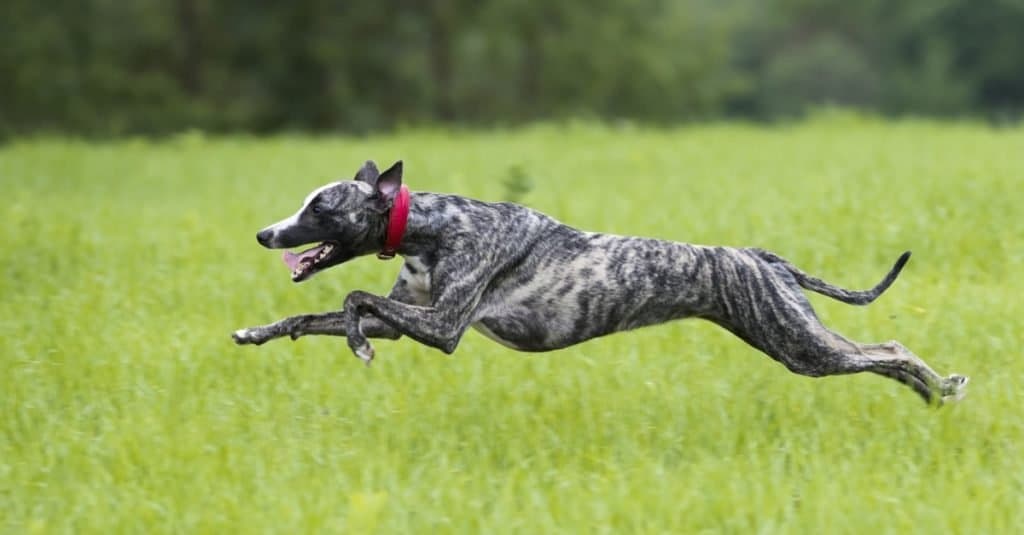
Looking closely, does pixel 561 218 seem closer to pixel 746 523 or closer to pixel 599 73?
pixel 746 523

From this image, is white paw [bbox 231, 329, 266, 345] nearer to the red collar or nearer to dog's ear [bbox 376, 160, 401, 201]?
the red collar

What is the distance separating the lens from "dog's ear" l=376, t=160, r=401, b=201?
234 inches

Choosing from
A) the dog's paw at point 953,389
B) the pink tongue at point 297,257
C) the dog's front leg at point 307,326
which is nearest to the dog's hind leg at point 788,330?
the dog's paw at point 953,389

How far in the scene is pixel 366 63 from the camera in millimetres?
38469

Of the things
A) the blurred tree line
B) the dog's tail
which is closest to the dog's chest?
the dog's tail

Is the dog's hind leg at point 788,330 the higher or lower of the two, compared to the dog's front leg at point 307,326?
higher

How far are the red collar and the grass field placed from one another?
899 millimetres

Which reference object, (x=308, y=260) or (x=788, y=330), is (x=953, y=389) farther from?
(x=308, y=260)

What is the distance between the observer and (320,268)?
605 cm

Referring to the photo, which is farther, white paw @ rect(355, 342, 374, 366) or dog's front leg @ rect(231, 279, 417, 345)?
dog's front leg @ rect(231, 279, 417, 345)

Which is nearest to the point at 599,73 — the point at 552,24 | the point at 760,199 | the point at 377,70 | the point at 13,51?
the point at 552,24

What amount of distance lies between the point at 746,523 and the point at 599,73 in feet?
132

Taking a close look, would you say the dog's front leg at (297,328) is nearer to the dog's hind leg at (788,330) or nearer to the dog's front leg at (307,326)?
the dog's front leg at (307,326)

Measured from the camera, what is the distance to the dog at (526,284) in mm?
6008
